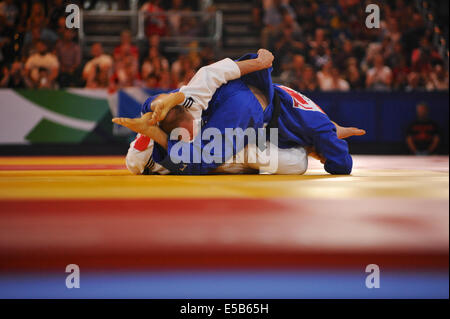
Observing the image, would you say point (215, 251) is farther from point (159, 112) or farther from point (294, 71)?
point (294, 71)

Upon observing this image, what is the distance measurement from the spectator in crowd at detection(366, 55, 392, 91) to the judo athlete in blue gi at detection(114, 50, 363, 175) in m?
3.88

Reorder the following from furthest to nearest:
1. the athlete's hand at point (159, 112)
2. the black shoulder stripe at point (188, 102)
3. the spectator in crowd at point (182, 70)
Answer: the spectator in crowd at point (182, 70), the black shoulder stripe at point (188, 102), the athlete's hand at point (159, 112)

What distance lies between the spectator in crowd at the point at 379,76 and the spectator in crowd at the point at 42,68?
144 inches

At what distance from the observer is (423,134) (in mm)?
5094

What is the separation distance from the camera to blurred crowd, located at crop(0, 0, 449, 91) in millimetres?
5270

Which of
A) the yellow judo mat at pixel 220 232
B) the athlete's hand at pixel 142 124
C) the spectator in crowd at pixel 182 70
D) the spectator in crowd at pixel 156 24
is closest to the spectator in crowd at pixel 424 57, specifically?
the spectator in crowd at pixel 182 70

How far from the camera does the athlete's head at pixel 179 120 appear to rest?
1.75 m

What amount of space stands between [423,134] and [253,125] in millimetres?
3828

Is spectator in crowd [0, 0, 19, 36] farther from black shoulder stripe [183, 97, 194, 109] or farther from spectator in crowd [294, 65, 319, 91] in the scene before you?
black shoulder stripe [183, 97, 194, 109]

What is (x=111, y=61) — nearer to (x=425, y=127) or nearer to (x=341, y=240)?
(x=425, y=127)

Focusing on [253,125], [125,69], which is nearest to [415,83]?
[125,69]

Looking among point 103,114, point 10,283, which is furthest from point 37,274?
point 103,114

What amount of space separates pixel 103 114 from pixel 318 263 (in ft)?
14.3

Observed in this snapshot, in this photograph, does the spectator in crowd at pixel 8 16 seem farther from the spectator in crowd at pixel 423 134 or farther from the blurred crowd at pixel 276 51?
the spectator in crowd at pixel 423 134
